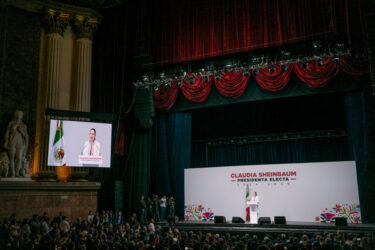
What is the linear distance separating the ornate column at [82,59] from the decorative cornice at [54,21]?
564 mm

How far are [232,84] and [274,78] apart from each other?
165 cm

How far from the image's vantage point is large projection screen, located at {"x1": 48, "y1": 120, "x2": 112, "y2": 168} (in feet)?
42.8

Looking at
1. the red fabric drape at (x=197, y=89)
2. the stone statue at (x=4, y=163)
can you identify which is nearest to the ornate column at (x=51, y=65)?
the stone statue at (x=4, y=163)

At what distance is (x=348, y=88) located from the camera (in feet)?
41.8

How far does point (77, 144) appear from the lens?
44.1 ft

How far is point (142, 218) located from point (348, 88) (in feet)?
30.0

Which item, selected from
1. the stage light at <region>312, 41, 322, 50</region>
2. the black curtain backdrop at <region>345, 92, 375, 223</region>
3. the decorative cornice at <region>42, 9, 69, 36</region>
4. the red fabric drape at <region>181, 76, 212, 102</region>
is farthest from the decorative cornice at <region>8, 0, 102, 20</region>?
the black curtain backdrop at <region>345, 92, 375, 223</region>

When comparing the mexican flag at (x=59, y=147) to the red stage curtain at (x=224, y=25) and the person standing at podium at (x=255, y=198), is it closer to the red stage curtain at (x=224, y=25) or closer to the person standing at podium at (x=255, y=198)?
the red stage curtain at (x=224, y=25)

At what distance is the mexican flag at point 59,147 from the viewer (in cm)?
1305

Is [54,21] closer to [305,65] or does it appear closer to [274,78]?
[274,78]

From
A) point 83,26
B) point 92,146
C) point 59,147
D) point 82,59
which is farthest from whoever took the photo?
point 83,26

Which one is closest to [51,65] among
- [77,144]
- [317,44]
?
[77,144]

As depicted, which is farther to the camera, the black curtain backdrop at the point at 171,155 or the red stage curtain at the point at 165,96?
the black curtain backdrop at the point at 171,155

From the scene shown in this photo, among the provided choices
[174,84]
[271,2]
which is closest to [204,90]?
[174,84]
